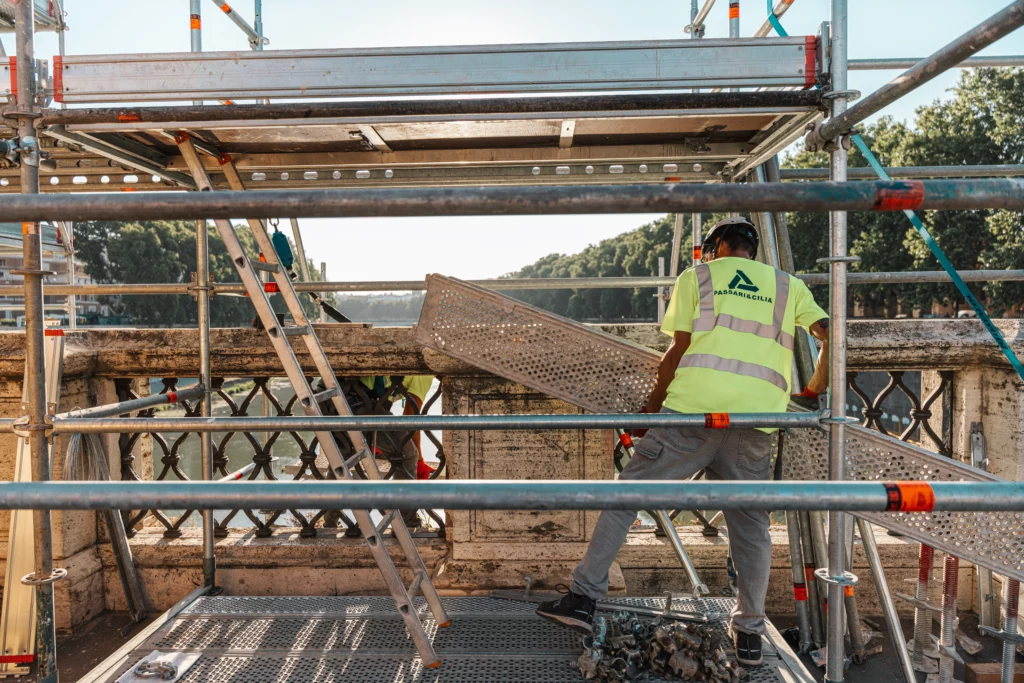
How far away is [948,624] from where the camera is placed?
10.0ft

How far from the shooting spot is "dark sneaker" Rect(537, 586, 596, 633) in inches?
113

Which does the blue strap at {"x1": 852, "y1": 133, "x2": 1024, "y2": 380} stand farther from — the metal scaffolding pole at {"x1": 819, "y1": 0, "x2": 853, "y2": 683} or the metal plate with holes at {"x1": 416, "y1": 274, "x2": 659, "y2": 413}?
the metal plate with holes at {"x1": 416, "y1": 274, "x2": 659, "y2": 413}

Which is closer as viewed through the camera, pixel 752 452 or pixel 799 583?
pixel 752 452

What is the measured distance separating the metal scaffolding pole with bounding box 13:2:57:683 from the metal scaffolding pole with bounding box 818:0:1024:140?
2951 mm

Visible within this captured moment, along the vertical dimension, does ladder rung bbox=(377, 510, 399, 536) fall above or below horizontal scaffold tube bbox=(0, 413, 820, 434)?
below

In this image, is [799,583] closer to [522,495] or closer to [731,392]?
[731,392]

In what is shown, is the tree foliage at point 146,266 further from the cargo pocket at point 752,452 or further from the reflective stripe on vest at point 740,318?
the cargo pocket at point 752,452

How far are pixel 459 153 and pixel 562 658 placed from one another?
255 centimetres

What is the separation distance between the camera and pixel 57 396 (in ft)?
11.3

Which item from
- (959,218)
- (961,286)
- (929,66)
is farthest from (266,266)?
(959,218)

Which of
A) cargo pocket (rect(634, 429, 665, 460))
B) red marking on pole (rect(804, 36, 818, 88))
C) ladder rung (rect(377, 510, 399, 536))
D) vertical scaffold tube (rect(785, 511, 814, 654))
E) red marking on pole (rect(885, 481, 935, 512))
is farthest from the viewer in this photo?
vertical scaffold tube (rect(785, 511, 814, 654))

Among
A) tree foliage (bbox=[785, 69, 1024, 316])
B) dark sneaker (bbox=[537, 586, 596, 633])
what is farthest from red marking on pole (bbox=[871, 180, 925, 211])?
tree foliage (bbox=[785, 69, 1024, 316])

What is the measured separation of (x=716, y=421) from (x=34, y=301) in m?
2.65

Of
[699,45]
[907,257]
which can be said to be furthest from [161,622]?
[907,257]
